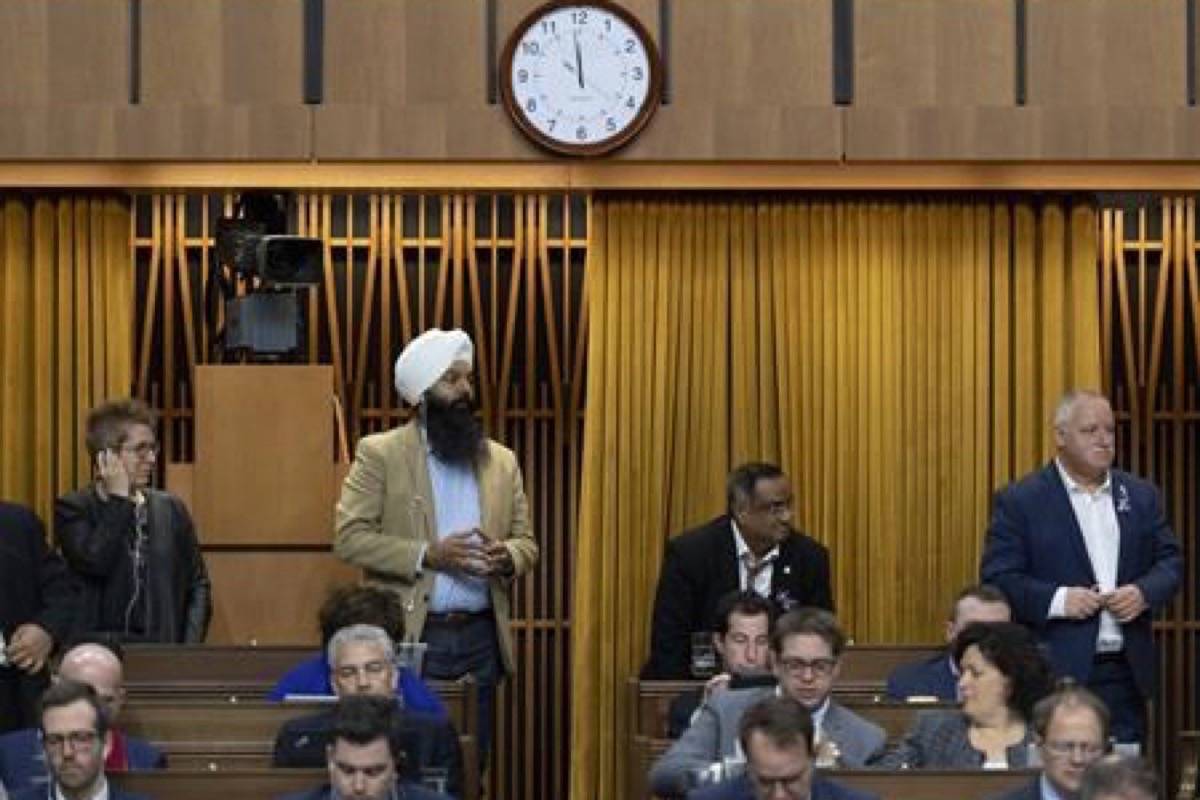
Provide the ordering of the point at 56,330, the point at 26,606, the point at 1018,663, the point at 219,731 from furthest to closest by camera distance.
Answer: the point at 56,330
the point at 26,606
the point at 219,731
the point at 1018,663

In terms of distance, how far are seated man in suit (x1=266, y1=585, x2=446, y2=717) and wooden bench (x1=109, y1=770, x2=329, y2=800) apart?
107cm

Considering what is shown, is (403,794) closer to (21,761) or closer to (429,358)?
(21,761)

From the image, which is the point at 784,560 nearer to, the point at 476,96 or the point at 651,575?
the point at 651,575

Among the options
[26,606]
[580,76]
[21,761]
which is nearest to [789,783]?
[21,761]

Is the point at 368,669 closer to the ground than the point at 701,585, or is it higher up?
closer to the ground

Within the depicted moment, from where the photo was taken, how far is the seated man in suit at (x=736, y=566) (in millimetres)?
12336

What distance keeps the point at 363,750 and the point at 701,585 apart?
10.7ft

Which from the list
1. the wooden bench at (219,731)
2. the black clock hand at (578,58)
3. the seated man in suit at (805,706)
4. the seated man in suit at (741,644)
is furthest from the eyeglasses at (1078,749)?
the black clock hand at (578,58)

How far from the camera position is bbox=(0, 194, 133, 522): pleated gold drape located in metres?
13.4

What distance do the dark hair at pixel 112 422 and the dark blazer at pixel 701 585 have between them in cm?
191

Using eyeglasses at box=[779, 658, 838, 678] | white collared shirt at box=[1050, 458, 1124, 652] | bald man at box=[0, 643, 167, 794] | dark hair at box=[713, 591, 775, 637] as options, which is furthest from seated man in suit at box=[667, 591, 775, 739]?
bald man at box=[0, 643, 167, 794]

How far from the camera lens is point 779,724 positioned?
9.17 m

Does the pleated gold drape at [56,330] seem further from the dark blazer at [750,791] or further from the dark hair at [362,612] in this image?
the dark blazer at [750,791]

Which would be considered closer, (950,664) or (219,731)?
(219,731)
